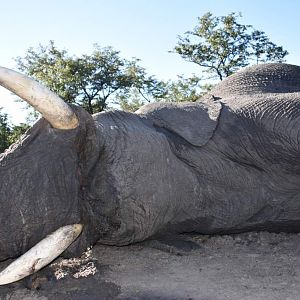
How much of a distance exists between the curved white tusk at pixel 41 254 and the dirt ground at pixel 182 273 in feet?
0.71

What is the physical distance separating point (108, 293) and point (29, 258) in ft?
1.59

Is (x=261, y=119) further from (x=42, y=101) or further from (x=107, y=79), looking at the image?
(x=107, y=79)

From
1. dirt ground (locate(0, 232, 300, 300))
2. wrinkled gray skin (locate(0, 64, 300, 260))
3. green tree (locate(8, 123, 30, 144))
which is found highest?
green tree (locate(8, 123, 30, 144))

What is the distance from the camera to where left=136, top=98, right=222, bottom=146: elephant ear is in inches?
133

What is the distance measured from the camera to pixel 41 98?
8.21 feet

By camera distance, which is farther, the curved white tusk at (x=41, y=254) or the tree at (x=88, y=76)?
the tree at (x=88, y=76)

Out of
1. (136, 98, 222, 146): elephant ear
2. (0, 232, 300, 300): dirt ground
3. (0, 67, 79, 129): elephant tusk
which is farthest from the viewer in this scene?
(136, 98, 222, 146): elephant ear

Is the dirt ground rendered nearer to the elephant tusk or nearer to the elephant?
the elephant

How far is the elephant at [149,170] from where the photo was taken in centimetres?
263

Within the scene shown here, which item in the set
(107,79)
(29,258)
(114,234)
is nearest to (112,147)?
(114,234)

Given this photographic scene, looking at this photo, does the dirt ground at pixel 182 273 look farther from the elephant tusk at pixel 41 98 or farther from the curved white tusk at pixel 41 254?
the elephant tusk at pixel 41 98

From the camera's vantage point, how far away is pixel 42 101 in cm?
251

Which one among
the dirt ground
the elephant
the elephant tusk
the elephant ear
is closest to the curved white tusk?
the elephant

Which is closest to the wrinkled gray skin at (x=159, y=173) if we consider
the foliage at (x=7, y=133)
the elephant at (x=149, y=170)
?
the elephant at (x=149, y=170)
